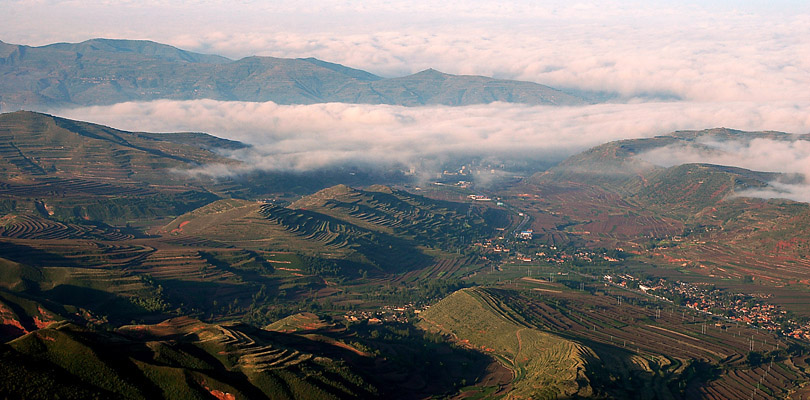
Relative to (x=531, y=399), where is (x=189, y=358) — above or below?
above

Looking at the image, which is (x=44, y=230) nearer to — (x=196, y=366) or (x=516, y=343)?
(x=196, y=366)

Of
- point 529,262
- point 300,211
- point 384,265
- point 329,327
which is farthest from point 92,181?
point 329,327

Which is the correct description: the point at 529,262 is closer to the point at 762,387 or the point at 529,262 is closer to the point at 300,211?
the point at 300,211

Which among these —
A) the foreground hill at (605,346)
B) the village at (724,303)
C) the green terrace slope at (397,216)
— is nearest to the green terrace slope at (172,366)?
the foreground hill at (605,346)

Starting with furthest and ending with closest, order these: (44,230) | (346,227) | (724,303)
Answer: (346,227) → (44,230) → (724,303)

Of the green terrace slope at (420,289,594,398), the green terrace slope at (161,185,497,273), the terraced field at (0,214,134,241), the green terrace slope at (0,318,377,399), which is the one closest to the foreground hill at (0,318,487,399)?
the green terrace slope at (0,318,377,399)

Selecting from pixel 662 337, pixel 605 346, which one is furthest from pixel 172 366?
pixel 662 337

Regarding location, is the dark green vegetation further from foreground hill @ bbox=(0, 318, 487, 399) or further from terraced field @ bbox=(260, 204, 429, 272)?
terraced field @ bbox=(260, 204, 429, 272)

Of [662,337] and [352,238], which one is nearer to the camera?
[662,337]
